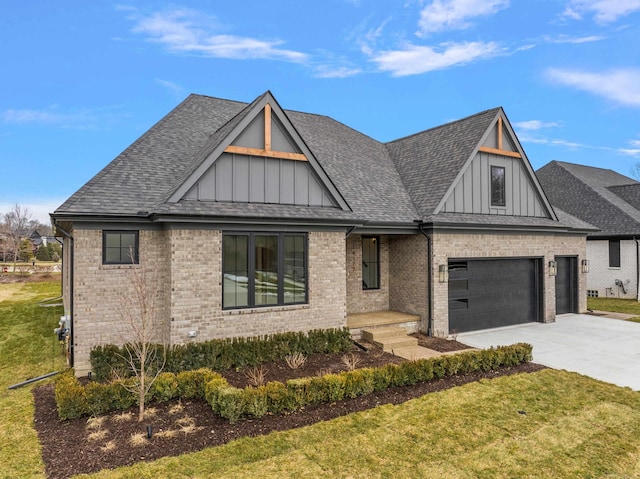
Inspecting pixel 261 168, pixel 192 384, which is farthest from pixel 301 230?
pixel 192 384

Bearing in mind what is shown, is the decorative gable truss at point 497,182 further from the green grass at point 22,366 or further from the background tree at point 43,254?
the background tree at point 43,254

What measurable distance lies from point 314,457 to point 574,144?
8149cm

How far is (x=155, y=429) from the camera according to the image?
6328 millimetres

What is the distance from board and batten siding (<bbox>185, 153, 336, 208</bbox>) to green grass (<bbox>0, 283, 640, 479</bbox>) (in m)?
6.19

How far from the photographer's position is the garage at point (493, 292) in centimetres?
1392

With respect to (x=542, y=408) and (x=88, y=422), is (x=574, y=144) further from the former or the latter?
(x=88, y=422)

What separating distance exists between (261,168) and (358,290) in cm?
606

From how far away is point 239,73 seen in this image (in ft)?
82.1

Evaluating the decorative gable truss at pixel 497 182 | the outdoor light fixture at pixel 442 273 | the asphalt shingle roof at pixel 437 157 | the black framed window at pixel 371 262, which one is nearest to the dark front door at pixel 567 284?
the decorative gable truss at pixel 497 182

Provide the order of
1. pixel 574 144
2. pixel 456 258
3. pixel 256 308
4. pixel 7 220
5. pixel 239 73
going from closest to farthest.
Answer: pixel 256 308 < pixel 456 258 < pixel 239 73 < pixel 7 220 < pixel 574 144

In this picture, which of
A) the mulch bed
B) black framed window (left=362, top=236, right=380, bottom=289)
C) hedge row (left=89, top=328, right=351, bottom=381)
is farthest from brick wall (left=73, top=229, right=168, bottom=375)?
black framed window (left=362, top=236, right=380, bottom=289)

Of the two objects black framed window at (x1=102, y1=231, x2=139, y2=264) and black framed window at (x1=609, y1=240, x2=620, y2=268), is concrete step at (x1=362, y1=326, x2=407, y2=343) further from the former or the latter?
black framed window at (x1=609, y1=240, x2=620, y2=268)

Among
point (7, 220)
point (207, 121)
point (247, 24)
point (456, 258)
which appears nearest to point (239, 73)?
point (247, 24)

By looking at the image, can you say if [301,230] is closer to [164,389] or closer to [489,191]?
[164,389]
